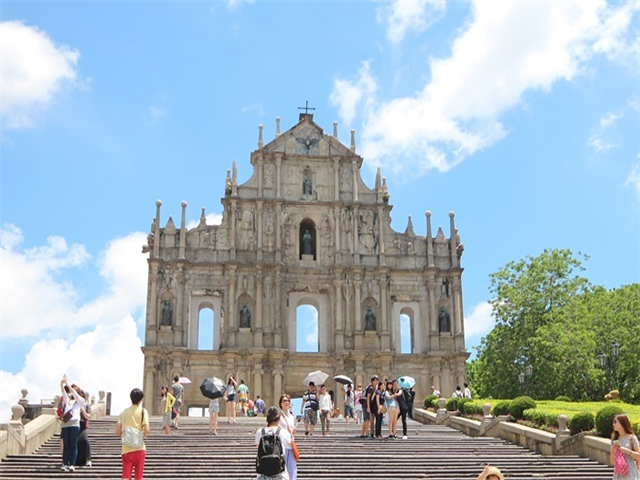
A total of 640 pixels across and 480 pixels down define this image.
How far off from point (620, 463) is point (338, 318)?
33.8 m

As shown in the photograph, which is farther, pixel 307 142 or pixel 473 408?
pixel 307 142

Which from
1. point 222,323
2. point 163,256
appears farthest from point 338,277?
point 163,256

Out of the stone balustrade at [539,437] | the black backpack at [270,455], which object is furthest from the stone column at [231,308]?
the black backpack at [270,455]

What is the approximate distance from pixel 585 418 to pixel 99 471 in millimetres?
11139

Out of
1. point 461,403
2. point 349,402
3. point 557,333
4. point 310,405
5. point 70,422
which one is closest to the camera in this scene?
point 70,422

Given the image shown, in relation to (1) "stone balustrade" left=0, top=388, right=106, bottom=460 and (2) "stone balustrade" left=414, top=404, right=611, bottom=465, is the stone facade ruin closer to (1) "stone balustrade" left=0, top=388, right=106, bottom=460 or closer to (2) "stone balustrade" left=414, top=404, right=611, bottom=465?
(2) "stone balustrade" left=414, top=404, right=611, bottom=465

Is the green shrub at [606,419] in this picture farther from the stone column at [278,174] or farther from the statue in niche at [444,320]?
the stone column at [278,174]

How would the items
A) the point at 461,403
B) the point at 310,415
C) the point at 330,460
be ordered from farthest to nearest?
the point at 461,403 → the point at 310,415 → the point at 330,460

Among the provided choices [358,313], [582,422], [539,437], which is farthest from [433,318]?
[582,422]

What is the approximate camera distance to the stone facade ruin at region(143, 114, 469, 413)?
43125 mm

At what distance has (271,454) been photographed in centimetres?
1048

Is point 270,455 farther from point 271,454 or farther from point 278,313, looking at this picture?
point 278,313

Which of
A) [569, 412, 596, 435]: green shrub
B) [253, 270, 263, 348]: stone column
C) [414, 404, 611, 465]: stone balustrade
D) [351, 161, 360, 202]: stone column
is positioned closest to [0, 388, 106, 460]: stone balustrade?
[414, 404, 611, 465]: stone balustrade

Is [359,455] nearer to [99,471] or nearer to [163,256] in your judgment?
[99,471]
